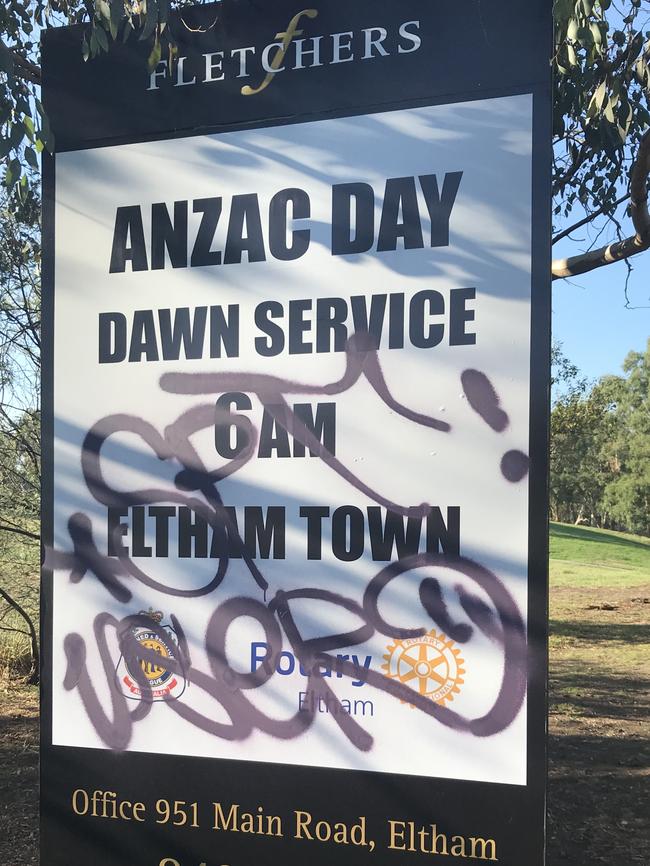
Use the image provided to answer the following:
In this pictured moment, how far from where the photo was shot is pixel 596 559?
91.1 feet

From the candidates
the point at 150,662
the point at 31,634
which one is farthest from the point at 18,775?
the point at 150,662

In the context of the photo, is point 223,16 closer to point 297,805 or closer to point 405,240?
point 405,240

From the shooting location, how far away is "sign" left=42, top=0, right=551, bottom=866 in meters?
3.21

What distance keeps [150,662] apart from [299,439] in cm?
101

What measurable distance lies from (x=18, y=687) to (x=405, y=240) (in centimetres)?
655

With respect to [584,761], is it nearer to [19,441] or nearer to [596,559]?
[19,441]

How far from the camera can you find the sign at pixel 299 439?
10.5 ft

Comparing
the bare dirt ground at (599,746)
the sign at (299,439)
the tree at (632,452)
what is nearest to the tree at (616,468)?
the tree at (632,452)

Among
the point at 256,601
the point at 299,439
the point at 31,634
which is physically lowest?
the point at 31,634

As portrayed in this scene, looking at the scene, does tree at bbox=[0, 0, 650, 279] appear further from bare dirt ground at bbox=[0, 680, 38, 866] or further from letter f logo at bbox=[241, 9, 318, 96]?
bare dirt ground at bbox=[0, 680, 38, 866]

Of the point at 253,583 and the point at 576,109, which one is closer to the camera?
the point at 253,583

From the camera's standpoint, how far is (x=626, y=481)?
43844 mm

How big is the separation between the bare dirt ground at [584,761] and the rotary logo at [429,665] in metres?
2.37

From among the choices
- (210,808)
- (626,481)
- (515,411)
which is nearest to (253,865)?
(210,808)
